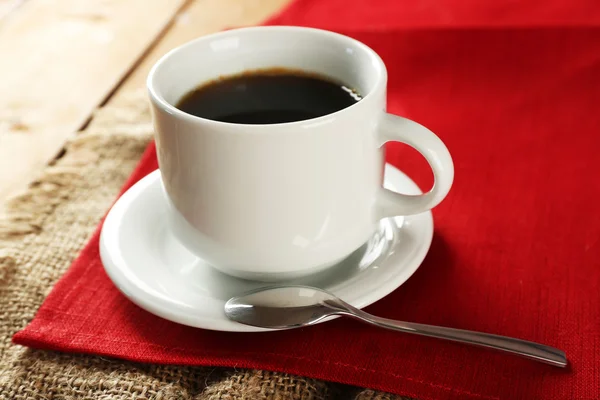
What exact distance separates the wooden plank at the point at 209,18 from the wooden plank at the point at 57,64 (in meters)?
0.02

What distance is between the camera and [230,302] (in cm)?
50

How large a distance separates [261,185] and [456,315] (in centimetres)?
19

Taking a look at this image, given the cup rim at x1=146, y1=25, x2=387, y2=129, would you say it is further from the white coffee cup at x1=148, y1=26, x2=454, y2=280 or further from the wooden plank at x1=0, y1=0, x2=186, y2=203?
the wooden plank at x1=0, y1=0, x2=186, y2=203

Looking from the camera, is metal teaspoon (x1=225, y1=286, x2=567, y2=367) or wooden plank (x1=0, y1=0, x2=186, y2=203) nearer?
metal teaspoon (x1=225, y1=286, x2=567, y2=367)

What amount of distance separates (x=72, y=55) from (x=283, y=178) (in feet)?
2.23

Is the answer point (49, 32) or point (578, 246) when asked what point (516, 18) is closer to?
point (578, 246)

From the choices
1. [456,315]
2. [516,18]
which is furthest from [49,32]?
[456,315]

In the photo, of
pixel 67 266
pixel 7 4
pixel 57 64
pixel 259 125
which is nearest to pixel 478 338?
pixel 259 125

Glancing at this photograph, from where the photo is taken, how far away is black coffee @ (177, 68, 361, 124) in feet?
1.83

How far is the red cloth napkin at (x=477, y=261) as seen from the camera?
0.47 meters

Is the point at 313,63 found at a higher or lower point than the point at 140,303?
higher

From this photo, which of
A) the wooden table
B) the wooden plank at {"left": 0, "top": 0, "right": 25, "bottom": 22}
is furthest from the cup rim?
the wooden plank at {"left": 0, "top": 0, "right": 25, "bottom": 22}

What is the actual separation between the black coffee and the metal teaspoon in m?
0.14

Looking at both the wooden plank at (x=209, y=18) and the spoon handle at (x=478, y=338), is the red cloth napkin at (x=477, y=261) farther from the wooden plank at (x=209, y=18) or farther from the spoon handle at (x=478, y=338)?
the wooden plank at (x=209, y=18)
